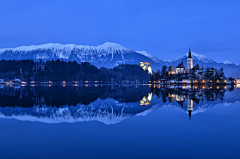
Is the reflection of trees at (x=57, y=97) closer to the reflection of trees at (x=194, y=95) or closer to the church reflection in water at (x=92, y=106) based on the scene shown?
the church reflection in water at (x=92, y=106)

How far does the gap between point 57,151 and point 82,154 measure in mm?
1311

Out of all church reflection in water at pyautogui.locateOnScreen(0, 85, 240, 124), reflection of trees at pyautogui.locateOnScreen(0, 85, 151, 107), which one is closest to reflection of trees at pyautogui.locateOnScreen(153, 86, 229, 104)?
church reflection in water at pyautogui.locateOnScreen(0, 85, 240, 124)

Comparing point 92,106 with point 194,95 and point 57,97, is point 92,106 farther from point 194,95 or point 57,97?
point 194,95

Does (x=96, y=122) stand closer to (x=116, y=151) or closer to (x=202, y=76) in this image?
(x=116, y=151)

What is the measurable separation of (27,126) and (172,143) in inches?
421

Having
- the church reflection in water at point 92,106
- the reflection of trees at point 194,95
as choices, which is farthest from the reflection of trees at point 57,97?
the reflection of trees at point 194,95

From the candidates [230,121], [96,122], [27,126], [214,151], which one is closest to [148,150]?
[214,151]

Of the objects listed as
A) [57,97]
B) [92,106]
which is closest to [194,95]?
[92,106]

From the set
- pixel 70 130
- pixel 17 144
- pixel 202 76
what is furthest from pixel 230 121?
pixel 202 76

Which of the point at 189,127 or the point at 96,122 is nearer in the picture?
the point at 189,127

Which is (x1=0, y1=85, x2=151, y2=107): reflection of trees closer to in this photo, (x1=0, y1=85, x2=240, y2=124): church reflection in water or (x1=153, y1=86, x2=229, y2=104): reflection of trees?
(x1=0, y1=85, x2=240, y2=124): church reflection in water

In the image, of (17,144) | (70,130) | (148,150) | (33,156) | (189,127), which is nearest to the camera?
(33,156)

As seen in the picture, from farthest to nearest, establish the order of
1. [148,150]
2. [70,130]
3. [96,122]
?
[96,122]
[70,130]
[148,150]

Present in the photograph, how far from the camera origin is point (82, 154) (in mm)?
11961
